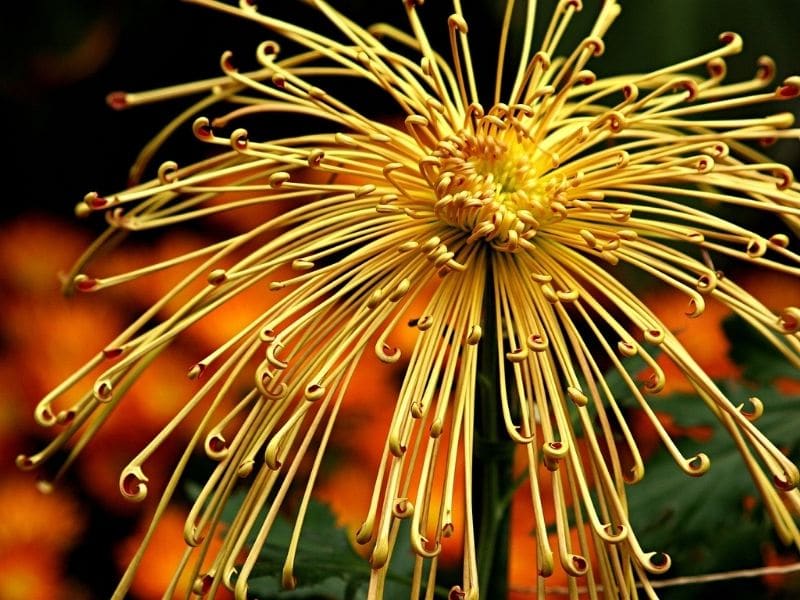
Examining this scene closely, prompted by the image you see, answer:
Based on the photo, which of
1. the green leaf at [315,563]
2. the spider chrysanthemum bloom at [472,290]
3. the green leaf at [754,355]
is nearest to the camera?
the spider chrysanthemum bloom at [472,290]

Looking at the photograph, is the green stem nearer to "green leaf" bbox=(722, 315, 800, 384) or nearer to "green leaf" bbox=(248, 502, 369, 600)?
"green leaf" bbox=(248, 502, 369, 600)

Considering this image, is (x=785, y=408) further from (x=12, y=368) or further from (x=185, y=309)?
(x=12, y=368)

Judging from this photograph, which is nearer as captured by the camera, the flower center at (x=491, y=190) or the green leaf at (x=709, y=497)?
the flower center at (x=491, y=190)

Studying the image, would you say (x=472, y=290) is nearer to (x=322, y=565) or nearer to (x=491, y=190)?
(x=491, y=190)

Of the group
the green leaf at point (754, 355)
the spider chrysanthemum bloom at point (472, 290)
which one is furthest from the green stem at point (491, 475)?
the green leaf at point (754, 355)

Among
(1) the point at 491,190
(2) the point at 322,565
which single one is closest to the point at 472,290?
(1) the point at 491,190

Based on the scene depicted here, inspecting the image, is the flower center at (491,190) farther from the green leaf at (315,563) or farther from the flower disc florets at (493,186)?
the green leaf at (315,563)

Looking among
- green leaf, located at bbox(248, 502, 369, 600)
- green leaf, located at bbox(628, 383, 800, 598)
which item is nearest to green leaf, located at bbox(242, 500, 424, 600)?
green leaf, located at bbox(248, 502, 369, 600)
